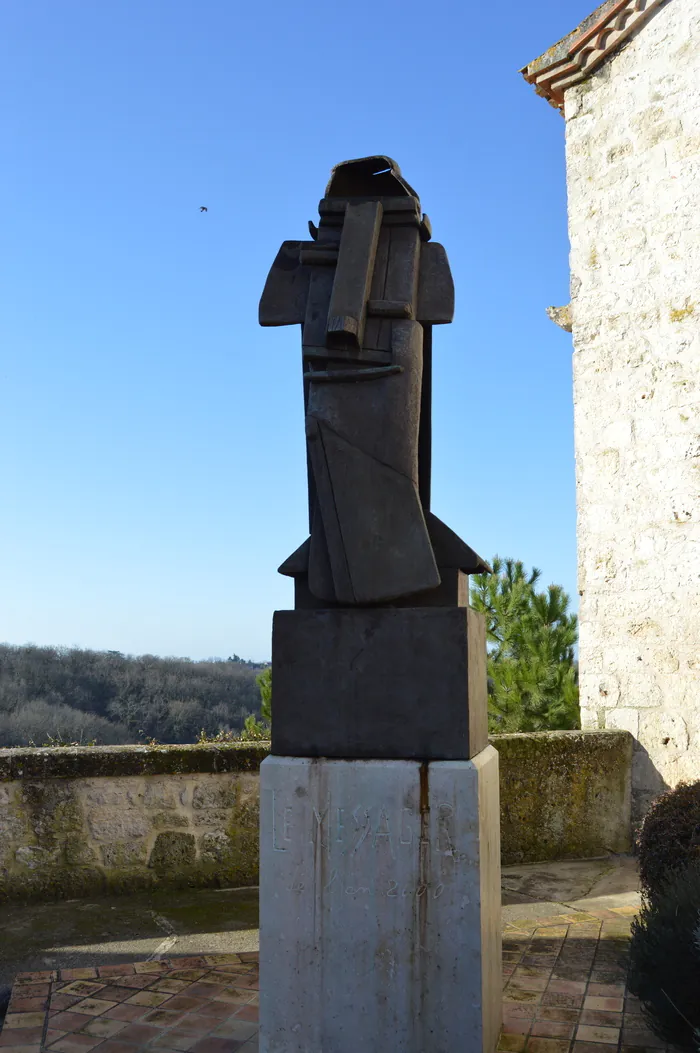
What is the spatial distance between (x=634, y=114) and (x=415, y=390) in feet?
14.5

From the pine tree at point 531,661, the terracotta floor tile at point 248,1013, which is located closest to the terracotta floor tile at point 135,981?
the terracotta floor tile at point 248,1013

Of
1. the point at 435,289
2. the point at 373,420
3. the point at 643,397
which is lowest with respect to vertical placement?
the point at 373,420

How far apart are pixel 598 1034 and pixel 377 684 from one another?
1.39 metres

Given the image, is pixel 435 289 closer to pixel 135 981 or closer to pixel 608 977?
pixel 608 977

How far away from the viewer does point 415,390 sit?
2693mm

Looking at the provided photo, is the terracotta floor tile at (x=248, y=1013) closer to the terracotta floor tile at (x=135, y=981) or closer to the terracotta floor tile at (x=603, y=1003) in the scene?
the terracotta floor tile at (x=135, y=981)

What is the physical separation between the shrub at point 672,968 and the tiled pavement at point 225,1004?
0.12m

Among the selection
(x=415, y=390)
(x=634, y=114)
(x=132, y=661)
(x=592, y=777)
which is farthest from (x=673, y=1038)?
(x=132, y=661)

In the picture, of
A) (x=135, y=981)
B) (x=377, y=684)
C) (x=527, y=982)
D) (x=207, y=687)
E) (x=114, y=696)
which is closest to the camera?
(x=377, y=684)

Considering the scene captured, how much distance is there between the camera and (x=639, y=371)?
580cm

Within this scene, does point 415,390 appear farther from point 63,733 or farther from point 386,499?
point 63,733

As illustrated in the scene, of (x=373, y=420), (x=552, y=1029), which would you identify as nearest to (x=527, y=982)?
(x=552, y=1029)

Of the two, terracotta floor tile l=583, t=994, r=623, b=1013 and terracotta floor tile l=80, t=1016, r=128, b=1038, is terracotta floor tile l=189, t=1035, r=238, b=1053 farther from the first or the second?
terracotta floor tile l=583, t=994, r=623, b=1013

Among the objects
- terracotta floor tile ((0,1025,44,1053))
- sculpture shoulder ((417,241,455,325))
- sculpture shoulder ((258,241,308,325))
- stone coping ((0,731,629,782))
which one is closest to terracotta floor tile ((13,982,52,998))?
terracotta floor tile ((0,1025,44,1053))
